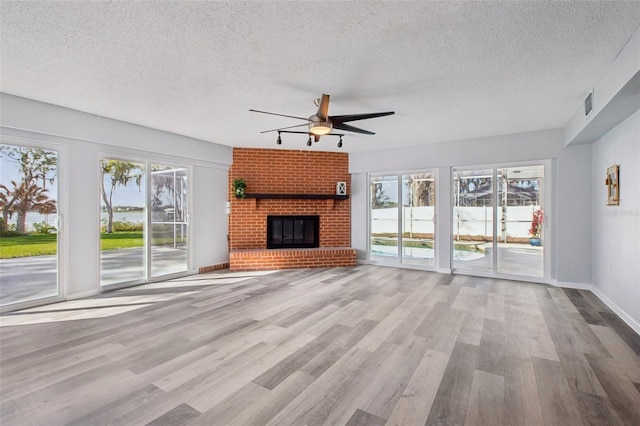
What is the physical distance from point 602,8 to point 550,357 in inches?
101

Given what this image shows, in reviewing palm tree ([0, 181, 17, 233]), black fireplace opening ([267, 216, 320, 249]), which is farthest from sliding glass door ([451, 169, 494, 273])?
palm tree ([0, 181, 17, 233])

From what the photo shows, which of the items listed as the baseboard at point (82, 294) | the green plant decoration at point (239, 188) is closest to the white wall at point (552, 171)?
the green plant decoration at point (239, 188)

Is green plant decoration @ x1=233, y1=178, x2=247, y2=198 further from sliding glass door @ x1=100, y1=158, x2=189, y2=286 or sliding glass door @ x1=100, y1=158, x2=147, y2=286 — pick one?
sliding glass door @ x1=100, y1=158, x2=147, y2=286

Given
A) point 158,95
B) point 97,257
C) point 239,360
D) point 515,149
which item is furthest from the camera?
point 515,149

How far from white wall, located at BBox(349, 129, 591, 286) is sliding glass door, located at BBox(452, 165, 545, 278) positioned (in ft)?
0.62

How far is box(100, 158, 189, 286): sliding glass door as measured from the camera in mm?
4430

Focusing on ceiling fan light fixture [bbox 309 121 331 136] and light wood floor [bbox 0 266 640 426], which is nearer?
light wood floor [bbox 0 266 640 426]

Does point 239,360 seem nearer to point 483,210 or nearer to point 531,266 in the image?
point 483,210

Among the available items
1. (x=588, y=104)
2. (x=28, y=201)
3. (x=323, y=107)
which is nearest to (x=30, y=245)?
(x=28, y=201)

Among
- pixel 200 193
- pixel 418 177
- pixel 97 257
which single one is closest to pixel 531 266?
pixel 418 177

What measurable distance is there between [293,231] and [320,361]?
13.9 ft

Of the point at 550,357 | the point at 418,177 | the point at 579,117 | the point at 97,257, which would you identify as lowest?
the point at 550,357

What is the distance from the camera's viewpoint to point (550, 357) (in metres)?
2.42

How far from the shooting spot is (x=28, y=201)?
145 inches
